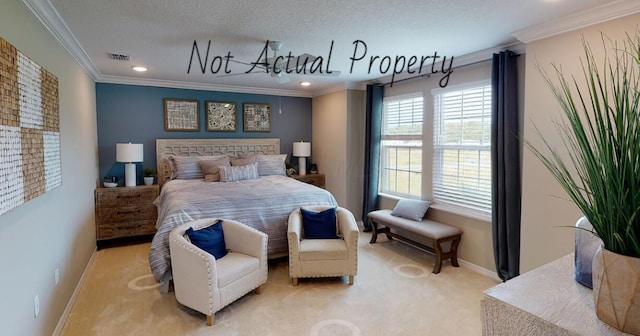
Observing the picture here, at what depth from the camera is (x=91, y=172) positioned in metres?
4.33

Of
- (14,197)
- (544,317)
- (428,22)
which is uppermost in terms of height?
(428,22)

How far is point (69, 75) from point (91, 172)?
1.49 meters

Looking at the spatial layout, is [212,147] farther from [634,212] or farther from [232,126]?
[634,212]

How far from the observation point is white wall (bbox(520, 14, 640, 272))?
2.66 m

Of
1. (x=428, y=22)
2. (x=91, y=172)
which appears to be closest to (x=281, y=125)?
(x=91, y=172)

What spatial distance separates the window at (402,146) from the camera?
15.4 ft

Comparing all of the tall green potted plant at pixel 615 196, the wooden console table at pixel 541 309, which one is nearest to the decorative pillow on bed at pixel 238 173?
the wooden console table at pixel 541 309

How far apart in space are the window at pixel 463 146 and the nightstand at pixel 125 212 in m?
3.90

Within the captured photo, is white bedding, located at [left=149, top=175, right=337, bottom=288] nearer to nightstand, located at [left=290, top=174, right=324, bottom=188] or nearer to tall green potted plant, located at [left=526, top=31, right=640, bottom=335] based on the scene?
nightstand, located at [left=290, top=174, right=324, bottom=188]

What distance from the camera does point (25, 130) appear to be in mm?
2010

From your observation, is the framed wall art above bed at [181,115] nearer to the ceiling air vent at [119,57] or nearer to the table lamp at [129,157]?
the table lamp at [129,157]

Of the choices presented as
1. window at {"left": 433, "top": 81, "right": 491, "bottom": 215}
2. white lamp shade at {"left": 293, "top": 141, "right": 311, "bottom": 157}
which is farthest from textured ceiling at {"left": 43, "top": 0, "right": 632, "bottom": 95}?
white lamp shade at {"left": 293, "top": 141, "right": 311, "bottom": 157}

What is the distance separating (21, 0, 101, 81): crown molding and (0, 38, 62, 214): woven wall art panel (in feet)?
1.21

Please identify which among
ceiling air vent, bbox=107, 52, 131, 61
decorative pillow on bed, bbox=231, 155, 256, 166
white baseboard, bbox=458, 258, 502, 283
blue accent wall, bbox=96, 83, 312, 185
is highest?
ceiling air vent, bbox=107, 52, 131, 61
